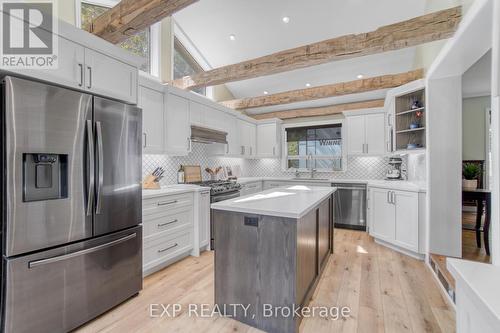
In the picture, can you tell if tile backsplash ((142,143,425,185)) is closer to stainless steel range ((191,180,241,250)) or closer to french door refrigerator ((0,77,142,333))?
stainless steel range ((191,180,241,250))

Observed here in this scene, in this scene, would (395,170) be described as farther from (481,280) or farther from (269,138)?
(481,280)

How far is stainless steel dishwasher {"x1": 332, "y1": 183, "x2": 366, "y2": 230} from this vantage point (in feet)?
14.6

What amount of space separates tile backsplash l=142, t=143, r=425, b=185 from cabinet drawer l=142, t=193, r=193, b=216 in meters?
0.67

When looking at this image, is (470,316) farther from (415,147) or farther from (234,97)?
(234,97)

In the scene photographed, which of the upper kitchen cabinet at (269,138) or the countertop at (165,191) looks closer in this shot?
the countertop at (165,191)

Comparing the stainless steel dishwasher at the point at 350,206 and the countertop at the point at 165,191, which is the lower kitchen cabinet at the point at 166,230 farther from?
the stainless steel dishwasher at the point at 350,206

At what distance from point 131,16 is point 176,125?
1493mm

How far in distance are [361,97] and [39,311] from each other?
563 centimetres

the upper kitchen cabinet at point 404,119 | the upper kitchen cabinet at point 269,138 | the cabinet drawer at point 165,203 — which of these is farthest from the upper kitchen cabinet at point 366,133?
the cabinet drawer at point 165,203

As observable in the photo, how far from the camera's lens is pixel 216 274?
198 cm

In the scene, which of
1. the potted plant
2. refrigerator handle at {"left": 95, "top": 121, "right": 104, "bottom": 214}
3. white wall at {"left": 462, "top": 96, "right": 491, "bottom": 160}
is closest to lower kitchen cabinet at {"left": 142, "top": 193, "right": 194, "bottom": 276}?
refrigerator handle at {"left": 95, "top": 121, "right": 104, "bottom": 214}

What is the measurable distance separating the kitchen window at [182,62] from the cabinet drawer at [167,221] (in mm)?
2426

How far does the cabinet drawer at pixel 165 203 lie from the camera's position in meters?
2.53

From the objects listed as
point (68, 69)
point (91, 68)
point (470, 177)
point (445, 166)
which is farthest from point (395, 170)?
point (68, 69)
